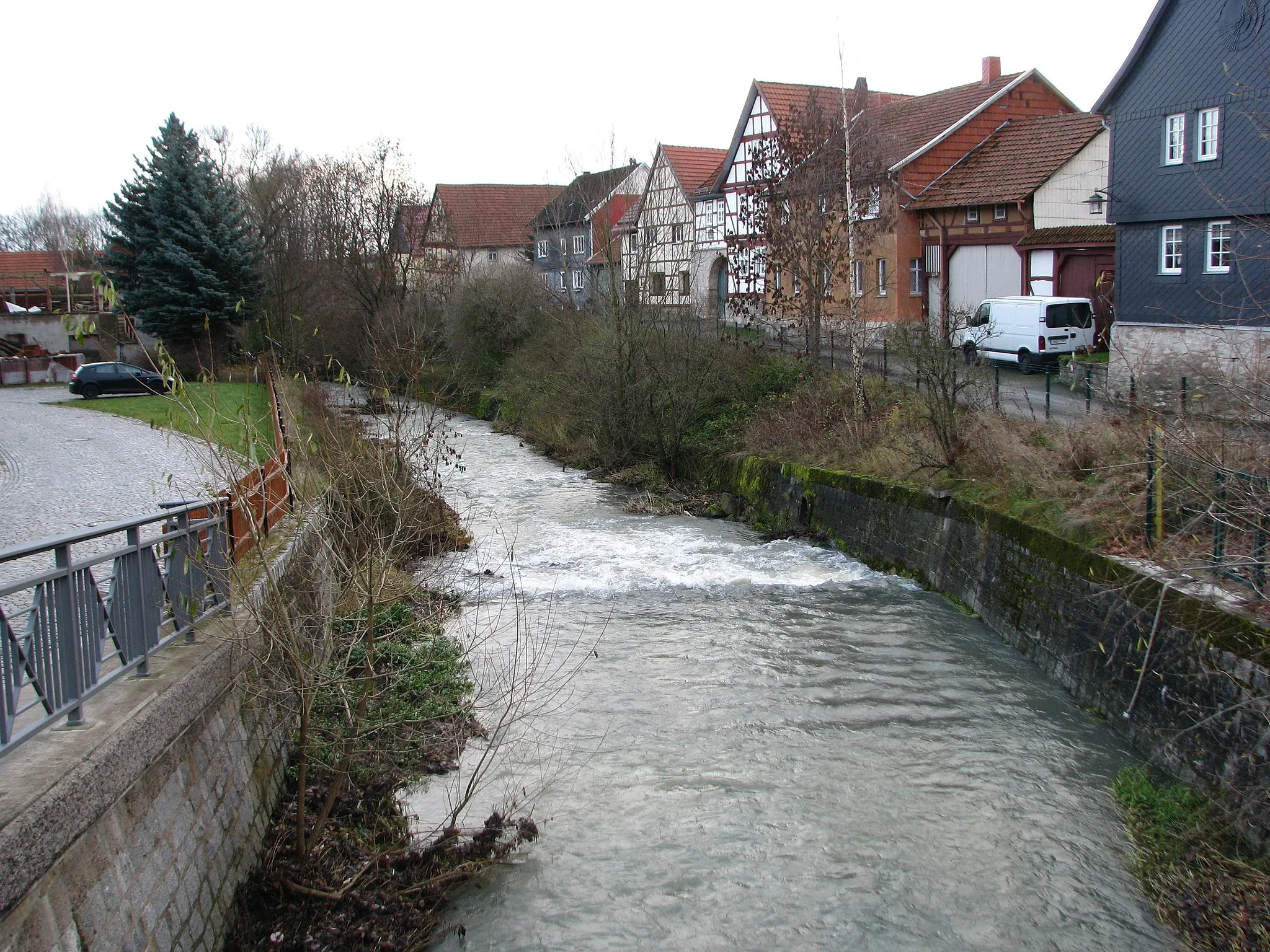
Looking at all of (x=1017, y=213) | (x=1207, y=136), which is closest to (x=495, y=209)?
(x=1017, y=213)

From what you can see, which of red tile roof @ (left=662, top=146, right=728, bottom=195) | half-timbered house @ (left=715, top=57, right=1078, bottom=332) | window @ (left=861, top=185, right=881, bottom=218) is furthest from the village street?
red tile roof @ (left=662, top=146, right=728, bottom=195)

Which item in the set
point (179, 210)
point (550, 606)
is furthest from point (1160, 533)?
point (179, 210)

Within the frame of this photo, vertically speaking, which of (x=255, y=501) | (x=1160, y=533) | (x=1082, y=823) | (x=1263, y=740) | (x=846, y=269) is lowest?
(x=1082, y=823)

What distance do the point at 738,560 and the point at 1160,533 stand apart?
699 centimetres

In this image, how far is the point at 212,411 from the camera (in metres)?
7.07

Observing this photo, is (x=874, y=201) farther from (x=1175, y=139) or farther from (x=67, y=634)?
(x=67, y=634)

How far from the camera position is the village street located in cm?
1245

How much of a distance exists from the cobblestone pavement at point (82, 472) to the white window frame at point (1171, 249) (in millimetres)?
19736

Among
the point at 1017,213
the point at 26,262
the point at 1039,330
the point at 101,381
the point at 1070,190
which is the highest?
the point at 26,262

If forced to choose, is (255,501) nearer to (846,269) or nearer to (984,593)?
(984,593)

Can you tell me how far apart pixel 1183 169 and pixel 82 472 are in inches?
853

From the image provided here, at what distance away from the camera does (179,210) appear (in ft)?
114

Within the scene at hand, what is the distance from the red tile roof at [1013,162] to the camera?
3095cm

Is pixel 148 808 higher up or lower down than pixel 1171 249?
lower down
